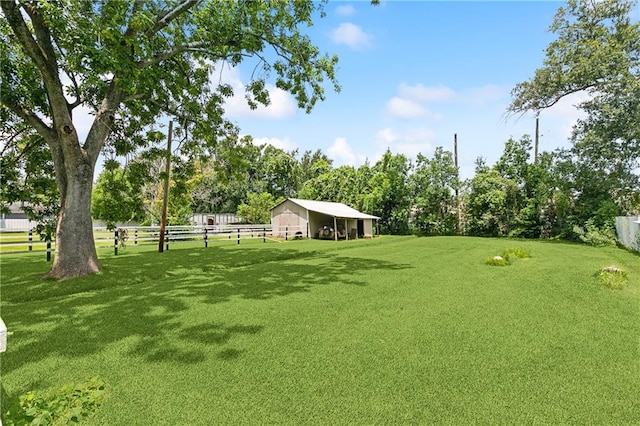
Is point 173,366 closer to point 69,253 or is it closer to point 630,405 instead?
point 630,405

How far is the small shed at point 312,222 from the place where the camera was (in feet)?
70.8

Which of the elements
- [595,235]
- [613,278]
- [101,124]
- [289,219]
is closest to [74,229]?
[101,124]

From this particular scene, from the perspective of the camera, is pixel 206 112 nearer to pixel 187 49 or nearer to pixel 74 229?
pixel 187 49

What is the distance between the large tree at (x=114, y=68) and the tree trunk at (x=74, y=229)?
21 mm

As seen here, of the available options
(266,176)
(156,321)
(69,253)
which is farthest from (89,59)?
(266,176)

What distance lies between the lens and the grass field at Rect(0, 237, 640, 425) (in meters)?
2.47

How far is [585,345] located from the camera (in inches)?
141

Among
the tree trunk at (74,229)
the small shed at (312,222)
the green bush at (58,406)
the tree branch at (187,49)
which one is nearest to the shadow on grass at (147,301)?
the tree trunk at (74,229)

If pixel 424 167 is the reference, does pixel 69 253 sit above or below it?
below

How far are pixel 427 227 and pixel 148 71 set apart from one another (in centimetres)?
2232

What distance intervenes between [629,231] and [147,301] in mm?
16423

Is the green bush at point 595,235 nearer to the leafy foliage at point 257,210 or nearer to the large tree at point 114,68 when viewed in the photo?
the large tree at point 114,68

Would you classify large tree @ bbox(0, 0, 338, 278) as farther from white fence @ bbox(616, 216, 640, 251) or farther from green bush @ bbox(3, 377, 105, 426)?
white fence @ bbox(616, 216, 640, 251)

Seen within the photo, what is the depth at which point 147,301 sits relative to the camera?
18.4ft
